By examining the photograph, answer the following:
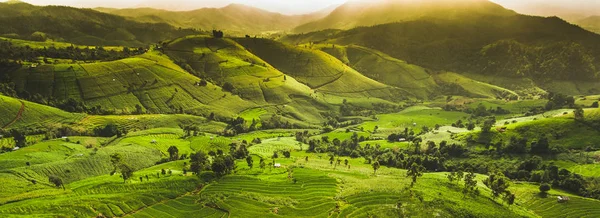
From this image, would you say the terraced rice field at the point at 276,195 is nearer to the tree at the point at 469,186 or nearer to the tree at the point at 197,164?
the tree at the point at 197,164

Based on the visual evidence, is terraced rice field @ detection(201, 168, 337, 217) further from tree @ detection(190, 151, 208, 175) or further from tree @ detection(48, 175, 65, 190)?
tree @ detection(48, 175, 65, 190)

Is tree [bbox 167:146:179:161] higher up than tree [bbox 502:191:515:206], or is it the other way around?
tree [bbox 502:191:515:206]

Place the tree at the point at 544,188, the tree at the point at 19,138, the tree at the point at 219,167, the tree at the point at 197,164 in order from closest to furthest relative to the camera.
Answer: the tree at the point at 197,164 < the tree at the point at 219,167 < the tree at the point at 544,188 < the tree at the point at 19,138

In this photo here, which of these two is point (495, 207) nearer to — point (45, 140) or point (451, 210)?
point (451, 210)

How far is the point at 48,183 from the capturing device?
13738 cm

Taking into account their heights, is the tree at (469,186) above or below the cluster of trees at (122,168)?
above

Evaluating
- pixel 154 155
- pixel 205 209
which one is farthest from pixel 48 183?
pixel 205 209

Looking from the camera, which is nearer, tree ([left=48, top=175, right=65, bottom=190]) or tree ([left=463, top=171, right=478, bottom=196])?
tree ([left=463, top=171, right=478, bottom=196])

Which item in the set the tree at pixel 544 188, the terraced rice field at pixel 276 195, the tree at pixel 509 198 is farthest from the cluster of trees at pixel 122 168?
the tree at pixel 544 188

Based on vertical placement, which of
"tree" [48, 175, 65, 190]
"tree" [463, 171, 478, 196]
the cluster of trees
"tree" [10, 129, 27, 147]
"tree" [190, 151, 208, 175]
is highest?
"tree" [463, 171, 478, 196]

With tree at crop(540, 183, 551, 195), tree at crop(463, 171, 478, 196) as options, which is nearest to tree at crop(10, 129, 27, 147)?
tree at crop(463, 171, 478, 196)

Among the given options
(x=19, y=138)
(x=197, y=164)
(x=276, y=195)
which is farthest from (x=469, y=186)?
(x=19, y=138)

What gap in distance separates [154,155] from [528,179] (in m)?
159

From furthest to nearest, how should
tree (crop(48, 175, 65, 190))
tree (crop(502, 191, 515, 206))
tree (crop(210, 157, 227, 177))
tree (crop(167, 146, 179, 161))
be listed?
tree (crop(167, 146, 179, 161)) < tree (crop(210, 157, 227, 177)) < tree (crop(48, 175, 65, 190)) < tree (crop(502, 191, 515, 206))
